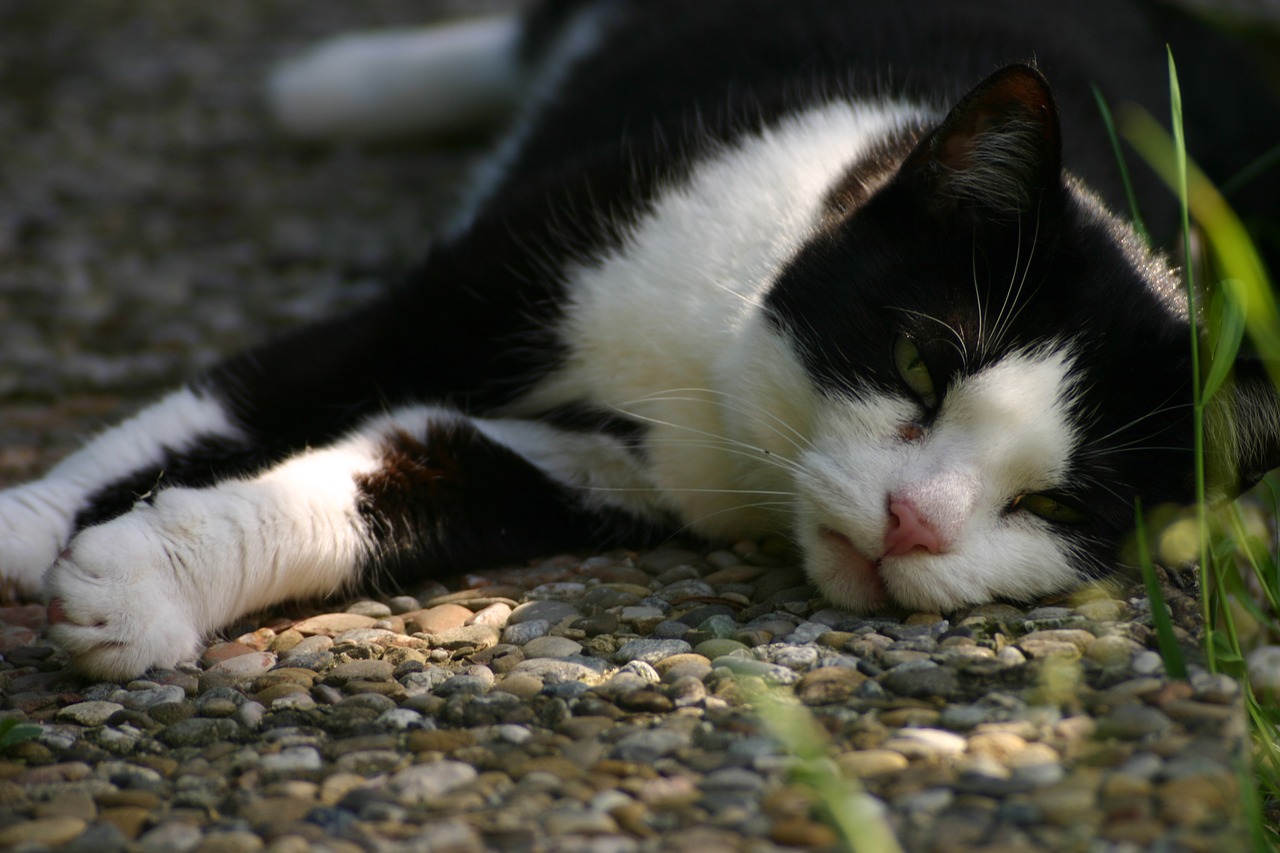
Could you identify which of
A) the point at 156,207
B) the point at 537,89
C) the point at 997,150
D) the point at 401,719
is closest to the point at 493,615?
the point at 401,719

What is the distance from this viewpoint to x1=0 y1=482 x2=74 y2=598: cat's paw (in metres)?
1.93

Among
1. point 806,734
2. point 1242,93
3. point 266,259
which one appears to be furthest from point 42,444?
point 1242,93

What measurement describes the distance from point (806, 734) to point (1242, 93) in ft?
9.56

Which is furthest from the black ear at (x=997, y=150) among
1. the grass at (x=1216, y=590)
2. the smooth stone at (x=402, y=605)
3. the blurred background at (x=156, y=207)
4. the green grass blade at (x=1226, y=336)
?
the blurred background at (x=156, y=207)

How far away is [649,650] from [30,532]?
3.65ft

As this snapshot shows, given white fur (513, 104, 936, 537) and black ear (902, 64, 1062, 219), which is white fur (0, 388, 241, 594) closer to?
white fur (513, 104, 936, 537)

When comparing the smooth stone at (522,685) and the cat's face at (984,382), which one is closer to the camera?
the smooth stone at (522,685)

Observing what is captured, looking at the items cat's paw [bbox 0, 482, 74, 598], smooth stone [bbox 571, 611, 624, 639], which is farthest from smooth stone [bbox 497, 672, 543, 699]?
cat's paw [bbox 0, 482, 74, 598]

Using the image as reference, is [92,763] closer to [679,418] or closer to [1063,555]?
[679,418]

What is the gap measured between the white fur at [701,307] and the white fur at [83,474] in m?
0.62

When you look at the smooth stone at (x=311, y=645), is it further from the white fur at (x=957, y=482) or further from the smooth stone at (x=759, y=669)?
the white fur at (x=957, y=482)

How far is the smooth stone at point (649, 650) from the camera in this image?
1635mm

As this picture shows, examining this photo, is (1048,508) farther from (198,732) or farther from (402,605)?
(198,732)

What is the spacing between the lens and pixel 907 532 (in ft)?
5.37
